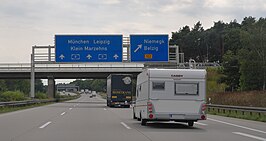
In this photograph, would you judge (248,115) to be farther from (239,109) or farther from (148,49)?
(148,49)

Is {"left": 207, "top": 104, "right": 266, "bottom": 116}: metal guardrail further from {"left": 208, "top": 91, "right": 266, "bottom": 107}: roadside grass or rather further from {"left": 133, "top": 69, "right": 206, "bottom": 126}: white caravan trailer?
{"left": 133, "top": 69, "right": 206, "bottom": 126}: white caravan trailer

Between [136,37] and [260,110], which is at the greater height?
[136,37]

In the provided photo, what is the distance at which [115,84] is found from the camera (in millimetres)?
48688

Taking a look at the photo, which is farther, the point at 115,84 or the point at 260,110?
the point at 115,84

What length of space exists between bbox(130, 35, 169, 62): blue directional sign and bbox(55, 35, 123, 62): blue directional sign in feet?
4.75

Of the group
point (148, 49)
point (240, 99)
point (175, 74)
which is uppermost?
point (148, 49)

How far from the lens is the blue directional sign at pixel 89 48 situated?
4488 cm

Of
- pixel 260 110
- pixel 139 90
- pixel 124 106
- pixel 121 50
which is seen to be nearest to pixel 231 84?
pixel 124 106

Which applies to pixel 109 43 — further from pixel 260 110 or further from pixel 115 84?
pixel 260 110

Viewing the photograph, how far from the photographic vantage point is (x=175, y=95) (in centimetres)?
1920

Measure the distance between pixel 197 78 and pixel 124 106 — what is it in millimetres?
31088

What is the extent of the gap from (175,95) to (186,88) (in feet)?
1.85

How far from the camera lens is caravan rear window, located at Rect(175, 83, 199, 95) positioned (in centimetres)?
1925

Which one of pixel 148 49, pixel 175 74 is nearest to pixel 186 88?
pixel 175 74
